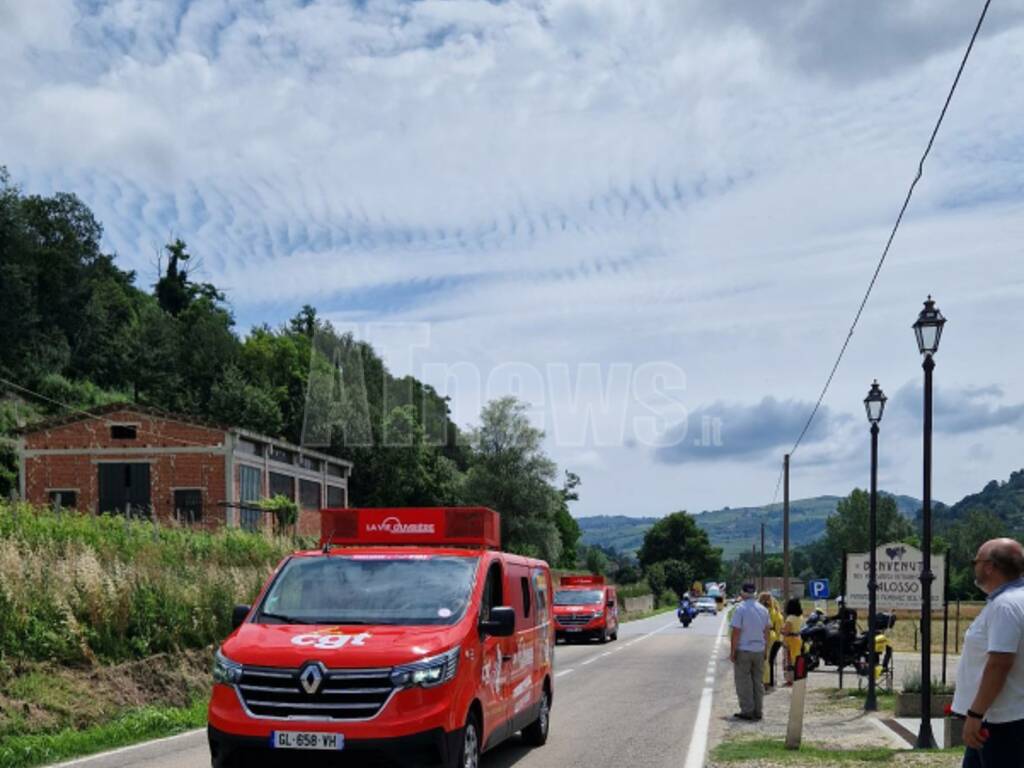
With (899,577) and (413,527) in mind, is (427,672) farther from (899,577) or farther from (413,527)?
(899,577)

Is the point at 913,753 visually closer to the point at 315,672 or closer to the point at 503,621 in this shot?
the point at 503,621

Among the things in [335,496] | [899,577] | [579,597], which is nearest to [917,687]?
[899,577]

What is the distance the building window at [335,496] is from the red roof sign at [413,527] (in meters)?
63.1

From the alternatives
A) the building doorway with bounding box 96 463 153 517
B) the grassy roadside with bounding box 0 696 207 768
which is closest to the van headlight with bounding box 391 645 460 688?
the grassy roadside with bounding box 0 696 207 768

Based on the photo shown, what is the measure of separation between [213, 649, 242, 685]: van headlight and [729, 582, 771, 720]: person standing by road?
8.84 m

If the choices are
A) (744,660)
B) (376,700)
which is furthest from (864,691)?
(376,700)

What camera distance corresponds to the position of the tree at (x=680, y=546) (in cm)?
16212

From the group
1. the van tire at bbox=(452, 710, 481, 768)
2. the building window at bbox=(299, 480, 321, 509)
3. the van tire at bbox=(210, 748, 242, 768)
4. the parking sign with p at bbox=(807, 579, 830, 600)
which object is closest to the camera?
the van tire at bbox=(210, 748, 242, 768)

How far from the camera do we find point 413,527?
11.6 m

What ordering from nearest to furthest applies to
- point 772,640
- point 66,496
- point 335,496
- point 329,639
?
point 329,639 → point 772,640 → point 66,496 → point 335,496

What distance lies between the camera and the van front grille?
825cm

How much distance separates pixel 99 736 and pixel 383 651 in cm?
630

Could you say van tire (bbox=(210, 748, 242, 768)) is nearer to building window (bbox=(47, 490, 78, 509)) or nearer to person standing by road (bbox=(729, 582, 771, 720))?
person standing by road (bbox=(729, 582, 771, 720))

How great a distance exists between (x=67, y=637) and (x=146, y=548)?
17.2 ft
